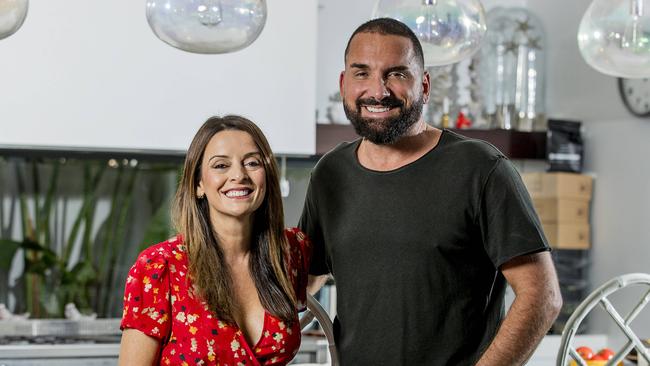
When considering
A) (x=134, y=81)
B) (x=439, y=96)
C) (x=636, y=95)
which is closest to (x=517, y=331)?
(x=134, y=81)

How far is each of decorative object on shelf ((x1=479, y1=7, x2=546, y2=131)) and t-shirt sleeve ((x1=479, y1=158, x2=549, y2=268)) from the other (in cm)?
265

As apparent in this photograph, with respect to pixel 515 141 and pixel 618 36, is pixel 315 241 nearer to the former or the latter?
pixel 618 36

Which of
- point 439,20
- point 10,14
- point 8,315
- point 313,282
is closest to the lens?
point 10,14

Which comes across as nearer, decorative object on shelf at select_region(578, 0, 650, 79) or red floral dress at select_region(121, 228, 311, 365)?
red floral dress at select_region(121, 228, 311, 365)

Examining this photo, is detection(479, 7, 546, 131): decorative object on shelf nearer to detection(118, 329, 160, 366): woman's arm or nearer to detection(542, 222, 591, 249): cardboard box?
detection(542, 222, 591, 249): cardboard box

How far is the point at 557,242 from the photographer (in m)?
4.39

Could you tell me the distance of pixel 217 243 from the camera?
76.1 inches

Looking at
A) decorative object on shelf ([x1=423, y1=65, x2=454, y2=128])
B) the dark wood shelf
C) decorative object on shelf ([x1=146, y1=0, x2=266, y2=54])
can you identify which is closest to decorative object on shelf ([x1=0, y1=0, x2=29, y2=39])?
decorative object on shelf ([x1=146, y1=0, x2=266, y2=54])

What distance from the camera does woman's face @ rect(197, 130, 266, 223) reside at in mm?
1867

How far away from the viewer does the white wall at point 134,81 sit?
3.54 m

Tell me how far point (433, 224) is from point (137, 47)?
77.7 inches

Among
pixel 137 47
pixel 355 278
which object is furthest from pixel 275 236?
pixel 137 47

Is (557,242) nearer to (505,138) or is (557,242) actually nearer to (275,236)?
(505,138)

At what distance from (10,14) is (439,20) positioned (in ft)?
2.77
